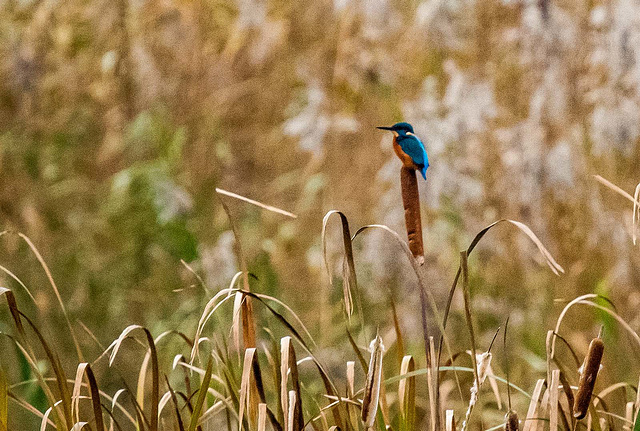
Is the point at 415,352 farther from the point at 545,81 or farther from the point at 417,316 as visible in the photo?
the point at 545,81

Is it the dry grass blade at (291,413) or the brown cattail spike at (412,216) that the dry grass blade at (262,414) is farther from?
the brown cattail spike at (412,216)

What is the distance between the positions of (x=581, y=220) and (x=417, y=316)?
30cm

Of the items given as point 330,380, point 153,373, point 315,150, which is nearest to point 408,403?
point 330,380

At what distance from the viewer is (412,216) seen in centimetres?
46

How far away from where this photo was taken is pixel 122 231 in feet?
4.24

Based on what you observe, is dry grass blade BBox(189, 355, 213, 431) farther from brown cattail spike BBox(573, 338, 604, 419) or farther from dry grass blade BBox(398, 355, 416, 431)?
brown cattail spike BBox(573, 338, 604, 419)

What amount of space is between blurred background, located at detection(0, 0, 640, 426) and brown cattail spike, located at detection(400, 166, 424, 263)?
580 millimetres

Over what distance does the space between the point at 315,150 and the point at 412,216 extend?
0.75 m

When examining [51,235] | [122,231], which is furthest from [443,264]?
[51,235]

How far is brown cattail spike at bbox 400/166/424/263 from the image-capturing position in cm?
46

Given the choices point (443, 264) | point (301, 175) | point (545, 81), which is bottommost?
point (443, 264)

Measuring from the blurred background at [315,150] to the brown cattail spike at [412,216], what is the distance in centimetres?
58

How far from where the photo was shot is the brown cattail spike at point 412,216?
461 millimetres

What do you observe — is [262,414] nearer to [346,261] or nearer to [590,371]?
[346,261]
